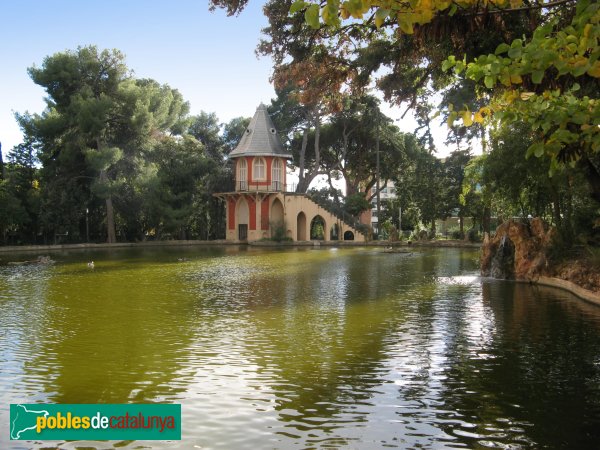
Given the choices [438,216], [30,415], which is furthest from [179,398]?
[438,216]

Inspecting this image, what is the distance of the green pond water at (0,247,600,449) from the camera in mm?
5680

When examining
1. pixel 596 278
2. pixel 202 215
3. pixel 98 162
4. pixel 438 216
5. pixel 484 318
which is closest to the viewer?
pixel 484 318

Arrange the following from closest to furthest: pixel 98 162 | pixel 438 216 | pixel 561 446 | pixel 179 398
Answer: pixel 561 446 → pixel 179 398 → pixel 98 162 → pixel 438 216

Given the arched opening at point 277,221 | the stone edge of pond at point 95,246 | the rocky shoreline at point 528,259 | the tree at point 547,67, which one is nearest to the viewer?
the tree at point 547,67

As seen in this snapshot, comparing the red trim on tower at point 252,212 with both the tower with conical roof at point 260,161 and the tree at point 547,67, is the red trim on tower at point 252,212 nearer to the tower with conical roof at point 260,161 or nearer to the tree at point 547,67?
the tower with conical roof at point 260,161

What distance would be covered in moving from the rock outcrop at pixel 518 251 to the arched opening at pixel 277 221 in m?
25.8

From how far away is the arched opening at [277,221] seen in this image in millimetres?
44469

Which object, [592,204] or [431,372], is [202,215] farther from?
[431,372]

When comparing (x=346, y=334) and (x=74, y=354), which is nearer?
(x=74, y=354)

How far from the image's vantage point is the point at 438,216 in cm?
4428

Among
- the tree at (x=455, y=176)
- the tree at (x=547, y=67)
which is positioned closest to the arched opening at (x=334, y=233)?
the tree at (x=455, y=176)

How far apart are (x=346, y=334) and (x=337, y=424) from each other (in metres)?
4.24

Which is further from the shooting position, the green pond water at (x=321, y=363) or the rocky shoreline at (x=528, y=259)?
the rocky shoreline at (x=528, y=259)

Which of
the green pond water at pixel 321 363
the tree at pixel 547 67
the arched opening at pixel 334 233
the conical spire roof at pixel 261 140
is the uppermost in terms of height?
the conical spire roof at pixel 261 140
